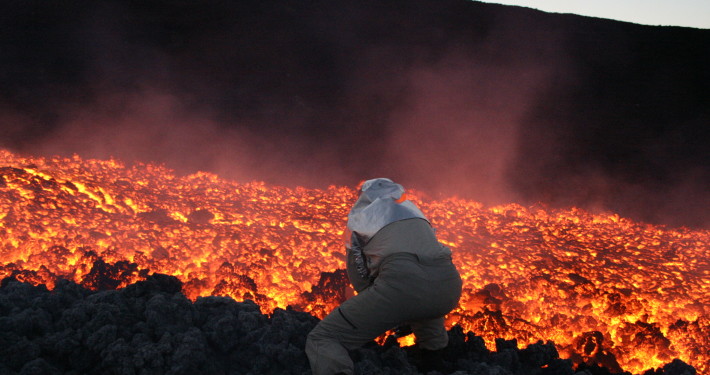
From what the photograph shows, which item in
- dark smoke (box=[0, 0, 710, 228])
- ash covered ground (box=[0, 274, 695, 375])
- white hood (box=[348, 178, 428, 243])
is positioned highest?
dark smoke (box=[0, 0, 710, 228])

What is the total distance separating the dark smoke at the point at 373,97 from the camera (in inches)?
348

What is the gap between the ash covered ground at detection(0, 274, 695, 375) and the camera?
2.44 meters

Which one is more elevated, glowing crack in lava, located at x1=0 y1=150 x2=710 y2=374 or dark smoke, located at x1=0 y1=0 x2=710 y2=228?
dark smoke, located at x1=0 y1=0 x2=710 y2=228

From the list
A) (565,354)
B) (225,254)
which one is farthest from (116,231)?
(565,354)

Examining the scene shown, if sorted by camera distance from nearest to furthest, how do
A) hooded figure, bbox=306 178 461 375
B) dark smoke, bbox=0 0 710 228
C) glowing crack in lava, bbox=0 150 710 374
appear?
hooded figure, bbox=306 178 461 375, glowing crack in lava, bbox=0 150 710 374, dark smoke, bbox=0 0 710 228

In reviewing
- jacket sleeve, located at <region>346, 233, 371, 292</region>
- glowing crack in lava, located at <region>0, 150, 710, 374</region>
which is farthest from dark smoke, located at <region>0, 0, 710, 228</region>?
jacket sleeve, located at <region>346, 233, 371, 292</region>

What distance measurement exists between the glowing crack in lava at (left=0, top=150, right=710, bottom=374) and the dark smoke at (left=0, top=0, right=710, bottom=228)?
1.33 meters

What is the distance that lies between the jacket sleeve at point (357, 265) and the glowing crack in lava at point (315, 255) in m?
1.21

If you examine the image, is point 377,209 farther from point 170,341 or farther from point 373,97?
point 373,97

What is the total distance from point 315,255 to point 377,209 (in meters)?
2.48

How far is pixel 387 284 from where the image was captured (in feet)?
8.36

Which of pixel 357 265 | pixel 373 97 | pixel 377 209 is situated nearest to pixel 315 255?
pixel 357 265

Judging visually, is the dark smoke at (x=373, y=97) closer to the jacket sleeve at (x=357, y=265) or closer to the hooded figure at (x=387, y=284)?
the jacket sleeve at (x=357, y=265)

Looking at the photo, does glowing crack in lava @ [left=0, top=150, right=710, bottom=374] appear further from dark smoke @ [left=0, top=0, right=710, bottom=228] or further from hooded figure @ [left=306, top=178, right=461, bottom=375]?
hooded figure @ [left=306, top=178, right=461, bottom=375]
